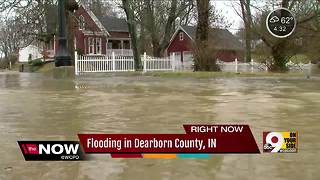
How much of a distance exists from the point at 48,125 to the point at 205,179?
315cm

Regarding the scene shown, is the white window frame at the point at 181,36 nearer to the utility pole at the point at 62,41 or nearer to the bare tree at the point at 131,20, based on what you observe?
the bare tree at the point at 131,20

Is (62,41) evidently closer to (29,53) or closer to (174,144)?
(174,144)

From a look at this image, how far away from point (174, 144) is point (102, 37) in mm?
60041

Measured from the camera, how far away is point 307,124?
659 cm

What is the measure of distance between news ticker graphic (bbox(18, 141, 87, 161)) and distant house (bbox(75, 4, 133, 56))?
53633 millimetres

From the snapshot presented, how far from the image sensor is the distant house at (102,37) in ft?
200

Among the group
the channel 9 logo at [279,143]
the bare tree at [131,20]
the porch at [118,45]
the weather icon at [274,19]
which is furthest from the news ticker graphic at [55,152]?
the porch at [118,45]

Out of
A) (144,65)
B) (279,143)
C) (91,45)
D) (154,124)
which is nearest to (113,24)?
(91,45)

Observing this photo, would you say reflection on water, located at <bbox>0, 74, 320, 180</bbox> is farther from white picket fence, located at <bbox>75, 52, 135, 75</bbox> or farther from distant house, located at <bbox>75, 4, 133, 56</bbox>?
distant house, located at <bbox>75, 4, 133, 56</bbox>

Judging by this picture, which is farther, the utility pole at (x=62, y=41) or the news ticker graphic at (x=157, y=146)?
the utility pole at (x=62, y=41)

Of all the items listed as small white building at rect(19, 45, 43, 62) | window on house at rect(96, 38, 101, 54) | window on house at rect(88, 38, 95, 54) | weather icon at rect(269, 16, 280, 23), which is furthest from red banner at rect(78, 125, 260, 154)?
small white building at rect(19, 45, 43, 62)

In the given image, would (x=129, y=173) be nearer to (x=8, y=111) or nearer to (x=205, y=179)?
(x=205, y=179)

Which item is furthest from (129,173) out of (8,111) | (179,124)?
(8,111)

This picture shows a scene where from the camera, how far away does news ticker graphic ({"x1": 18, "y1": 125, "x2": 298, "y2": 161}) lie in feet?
15.2
